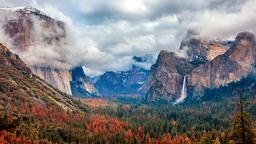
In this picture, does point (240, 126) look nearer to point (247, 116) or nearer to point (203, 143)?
point (247, 116)

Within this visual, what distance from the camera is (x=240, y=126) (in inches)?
2491

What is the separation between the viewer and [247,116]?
204 ft

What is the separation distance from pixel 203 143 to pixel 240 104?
137 metres

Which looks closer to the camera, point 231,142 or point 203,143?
point 231,142

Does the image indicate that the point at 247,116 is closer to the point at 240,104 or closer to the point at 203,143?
the point at 240,104

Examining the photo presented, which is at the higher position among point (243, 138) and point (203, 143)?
point (243, 138)

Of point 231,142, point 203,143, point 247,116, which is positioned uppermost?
point 247,116

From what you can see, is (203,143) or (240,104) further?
(203,143)

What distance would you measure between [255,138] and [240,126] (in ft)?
10.4

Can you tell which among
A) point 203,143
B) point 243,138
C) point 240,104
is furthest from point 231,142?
point 203,143

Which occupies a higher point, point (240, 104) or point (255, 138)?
point (240, 104)

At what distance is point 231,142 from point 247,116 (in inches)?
208

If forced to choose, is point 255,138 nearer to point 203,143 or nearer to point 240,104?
point 240,104

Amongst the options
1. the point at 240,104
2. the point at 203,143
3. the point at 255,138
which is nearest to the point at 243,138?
the point at 255,138
